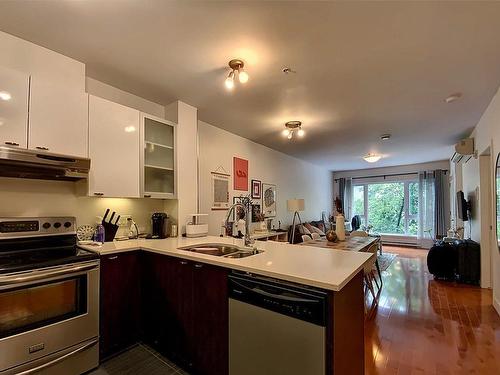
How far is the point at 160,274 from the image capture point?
2.08 m

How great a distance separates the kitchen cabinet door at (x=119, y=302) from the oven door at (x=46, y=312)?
0.10 metres

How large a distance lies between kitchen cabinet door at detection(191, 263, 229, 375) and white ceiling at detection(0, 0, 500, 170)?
1.72 m

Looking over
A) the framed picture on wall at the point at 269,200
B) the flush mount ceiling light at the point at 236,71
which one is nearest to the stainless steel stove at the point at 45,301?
the flush mount ceiling light at the point at 236,71

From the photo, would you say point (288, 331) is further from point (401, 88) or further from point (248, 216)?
point (401, 88)

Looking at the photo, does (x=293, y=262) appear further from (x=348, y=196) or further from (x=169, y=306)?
(x=348, y=196)

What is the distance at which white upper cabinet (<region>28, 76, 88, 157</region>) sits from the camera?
6.14 ft

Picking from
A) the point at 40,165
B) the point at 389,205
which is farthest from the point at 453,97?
the point at 389,205

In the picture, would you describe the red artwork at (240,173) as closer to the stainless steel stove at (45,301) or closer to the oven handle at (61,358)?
the stainless steel stove at (45,301)

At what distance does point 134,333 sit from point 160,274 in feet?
2.01

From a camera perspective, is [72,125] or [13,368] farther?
[72,125]

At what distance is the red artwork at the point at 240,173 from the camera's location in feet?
14.4

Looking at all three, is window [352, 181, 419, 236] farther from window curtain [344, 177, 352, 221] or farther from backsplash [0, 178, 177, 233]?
backsplash [0, 178, 177, 233]

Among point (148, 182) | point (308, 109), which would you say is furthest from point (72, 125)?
point (308, 109)

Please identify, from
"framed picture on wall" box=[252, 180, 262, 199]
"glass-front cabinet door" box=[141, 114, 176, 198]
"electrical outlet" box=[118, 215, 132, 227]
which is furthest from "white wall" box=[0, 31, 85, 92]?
"framed picture on wall" box=[252, 180, 262, 199]
